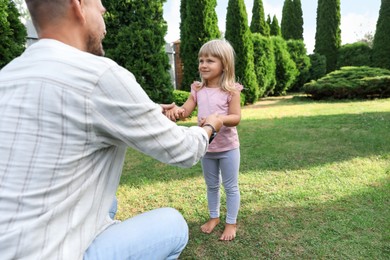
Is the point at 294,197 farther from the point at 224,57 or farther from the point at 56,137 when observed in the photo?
the point at 56,137

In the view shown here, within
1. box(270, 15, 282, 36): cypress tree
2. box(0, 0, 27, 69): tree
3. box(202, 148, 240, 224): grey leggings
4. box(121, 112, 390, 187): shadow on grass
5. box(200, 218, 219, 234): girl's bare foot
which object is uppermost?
box(270, 15, 282, 36): cypress tree

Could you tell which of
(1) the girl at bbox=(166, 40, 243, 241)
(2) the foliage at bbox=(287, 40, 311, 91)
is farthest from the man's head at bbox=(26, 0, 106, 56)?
(2) the foliage at bbox=(287, 40, 311, 91)

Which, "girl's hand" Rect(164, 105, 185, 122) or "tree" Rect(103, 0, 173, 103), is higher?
"tree" Rect(103, 0, 173, 103)

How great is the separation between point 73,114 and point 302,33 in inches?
1096

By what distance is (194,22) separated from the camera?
1095 centimetres

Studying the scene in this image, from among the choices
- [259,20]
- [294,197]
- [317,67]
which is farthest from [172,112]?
[317,67]

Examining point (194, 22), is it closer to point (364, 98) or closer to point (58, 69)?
point (364, 98)

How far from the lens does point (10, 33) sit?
5.29 m

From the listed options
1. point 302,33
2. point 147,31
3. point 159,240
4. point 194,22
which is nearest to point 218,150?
point 159,240

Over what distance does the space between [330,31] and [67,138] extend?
2562 cm

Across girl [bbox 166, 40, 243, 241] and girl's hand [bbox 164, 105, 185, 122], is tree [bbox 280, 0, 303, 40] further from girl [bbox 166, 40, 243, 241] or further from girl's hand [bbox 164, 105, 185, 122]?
girl's hand [bbox 164, 105, 185, 122]

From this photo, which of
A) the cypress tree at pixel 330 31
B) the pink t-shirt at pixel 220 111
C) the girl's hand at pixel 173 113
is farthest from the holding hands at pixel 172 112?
the cypress tree at pixel 330 31

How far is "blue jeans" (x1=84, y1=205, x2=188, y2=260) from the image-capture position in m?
1.20

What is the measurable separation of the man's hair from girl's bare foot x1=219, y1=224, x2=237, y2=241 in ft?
6.81
